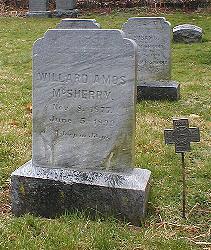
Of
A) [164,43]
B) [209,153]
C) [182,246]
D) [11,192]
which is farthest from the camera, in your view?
[164,43]

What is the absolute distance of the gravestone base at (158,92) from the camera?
27.4 feet

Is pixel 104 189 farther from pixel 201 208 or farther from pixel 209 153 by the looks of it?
pixel 209 153

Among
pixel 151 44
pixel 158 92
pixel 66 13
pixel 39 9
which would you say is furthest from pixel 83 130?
pixel 39 9

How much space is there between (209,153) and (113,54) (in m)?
2.34

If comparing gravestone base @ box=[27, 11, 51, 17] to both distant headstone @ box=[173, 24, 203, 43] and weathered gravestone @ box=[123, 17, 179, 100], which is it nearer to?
distant headstone @ box=[173, 24, 203, 43]

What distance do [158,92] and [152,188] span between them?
4169 millimetres

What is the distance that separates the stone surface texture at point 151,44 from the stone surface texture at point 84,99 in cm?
458

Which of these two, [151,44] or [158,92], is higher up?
[151,44]

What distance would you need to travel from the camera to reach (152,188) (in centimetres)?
442

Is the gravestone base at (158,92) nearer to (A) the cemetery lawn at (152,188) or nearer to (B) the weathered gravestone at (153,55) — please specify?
(B) the weathered gravestone at (153,55)

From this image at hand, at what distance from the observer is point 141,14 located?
21.5 m

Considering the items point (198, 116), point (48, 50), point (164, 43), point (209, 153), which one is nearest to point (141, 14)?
point (164, 43)

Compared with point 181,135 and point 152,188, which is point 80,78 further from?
point 152,188

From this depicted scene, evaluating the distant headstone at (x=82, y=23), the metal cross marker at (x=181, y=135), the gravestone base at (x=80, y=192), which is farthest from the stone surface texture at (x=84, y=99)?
the distant headstone at (x=82, y=23)
